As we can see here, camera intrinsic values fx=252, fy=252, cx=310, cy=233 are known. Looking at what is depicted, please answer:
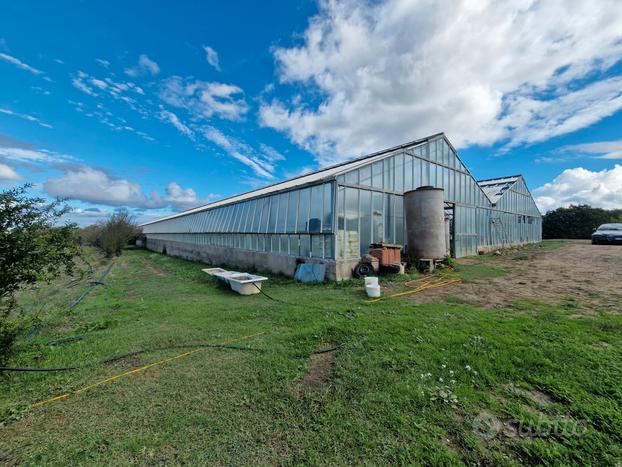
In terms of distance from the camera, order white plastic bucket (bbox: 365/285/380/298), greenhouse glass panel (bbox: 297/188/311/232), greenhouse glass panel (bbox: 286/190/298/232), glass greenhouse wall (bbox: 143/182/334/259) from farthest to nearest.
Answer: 1. greenhouse glass panel (bbox: 286/190/298/232)
2. greenhouse glass panel (bbox: 297/188/311/232)
3. glass greenhouse wall (bbox: 143/182/334/259)
4. white plastic bucket (bbox: 365/285/380/298)

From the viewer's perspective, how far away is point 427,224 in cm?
1141

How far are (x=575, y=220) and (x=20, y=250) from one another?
174 ft

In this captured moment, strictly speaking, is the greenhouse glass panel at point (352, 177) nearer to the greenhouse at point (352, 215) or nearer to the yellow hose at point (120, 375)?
the greenhouse at point (352, 215)

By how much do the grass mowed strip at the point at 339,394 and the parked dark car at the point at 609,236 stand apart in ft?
82.0

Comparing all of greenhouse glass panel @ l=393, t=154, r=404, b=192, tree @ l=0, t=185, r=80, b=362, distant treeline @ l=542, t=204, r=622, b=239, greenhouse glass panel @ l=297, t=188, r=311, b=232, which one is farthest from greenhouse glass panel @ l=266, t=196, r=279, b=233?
distant treeline @ l=542, t=204, r=622, b=239

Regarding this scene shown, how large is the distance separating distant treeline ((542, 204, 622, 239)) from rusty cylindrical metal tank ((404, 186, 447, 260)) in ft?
130

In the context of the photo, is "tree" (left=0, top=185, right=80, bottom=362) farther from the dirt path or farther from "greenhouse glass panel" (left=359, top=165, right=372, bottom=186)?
"greenhouse glass panel" (left=359, top=165, right=372, bottom=186)

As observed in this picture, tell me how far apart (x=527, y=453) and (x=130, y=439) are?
380cm

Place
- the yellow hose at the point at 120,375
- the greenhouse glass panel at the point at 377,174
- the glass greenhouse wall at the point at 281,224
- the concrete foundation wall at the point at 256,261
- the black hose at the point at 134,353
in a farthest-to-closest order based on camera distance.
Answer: the greenhouse glass panel at the point at 377,174, the glass greenhouse wall at the point at 281,224, the concrete foundation wall at the point at 256,261, the black hose at the point at 134,353, the yellow hose at the point at 120,375

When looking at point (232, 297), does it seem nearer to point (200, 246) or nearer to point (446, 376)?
point (446, 376)

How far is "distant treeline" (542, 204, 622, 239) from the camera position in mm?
34906

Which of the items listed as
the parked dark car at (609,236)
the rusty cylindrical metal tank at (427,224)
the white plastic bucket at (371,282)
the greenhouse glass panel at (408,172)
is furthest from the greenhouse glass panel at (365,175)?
the parked dark car at (609,236)

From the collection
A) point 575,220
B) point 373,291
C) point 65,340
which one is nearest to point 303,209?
point 373,291

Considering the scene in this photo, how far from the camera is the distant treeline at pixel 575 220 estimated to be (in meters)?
34.9
